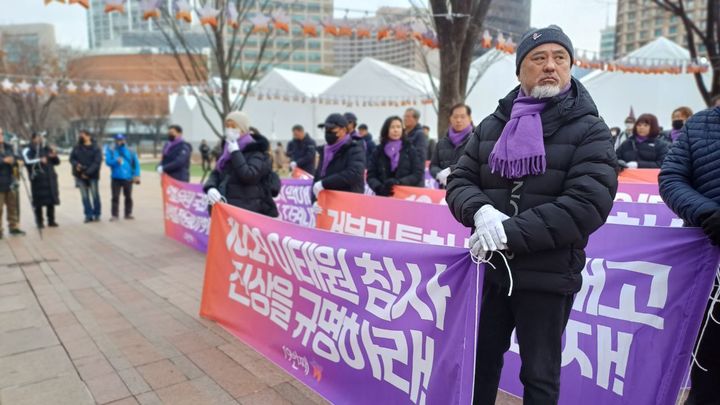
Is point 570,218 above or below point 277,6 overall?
below

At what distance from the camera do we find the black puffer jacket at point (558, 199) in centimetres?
178

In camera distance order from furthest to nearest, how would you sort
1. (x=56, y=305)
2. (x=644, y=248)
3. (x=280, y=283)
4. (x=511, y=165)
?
(x=56, y=305), (x=280, y=283), (x=644, y=248), (x=511, y=165)

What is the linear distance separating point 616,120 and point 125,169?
15453mm

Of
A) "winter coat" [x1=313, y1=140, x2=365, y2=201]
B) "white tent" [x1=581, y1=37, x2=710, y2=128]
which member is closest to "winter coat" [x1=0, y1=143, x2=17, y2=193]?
"winter coat" [x1=313, y1=140, x2=365, y2=201]

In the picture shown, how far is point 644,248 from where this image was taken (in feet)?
7.83

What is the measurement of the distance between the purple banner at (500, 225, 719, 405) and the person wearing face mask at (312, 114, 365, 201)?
2.78 m

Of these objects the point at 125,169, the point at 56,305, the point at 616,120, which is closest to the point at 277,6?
the point at 125,169

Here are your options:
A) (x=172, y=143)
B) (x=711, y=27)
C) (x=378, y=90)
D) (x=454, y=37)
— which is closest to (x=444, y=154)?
(x=454, y=37)

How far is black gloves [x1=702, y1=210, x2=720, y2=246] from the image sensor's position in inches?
78.7

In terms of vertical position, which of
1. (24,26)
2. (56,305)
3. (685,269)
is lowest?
(56,305)

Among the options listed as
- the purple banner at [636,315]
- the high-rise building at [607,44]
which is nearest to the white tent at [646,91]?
the high-rise building at [607,44]

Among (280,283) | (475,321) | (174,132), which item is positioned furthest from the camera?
(174,132)

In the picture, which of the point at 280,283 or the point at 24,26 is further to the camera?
the point at 24,26

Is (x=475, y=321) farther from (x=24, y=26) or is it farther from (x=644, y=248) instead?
(x=24, y=26)
